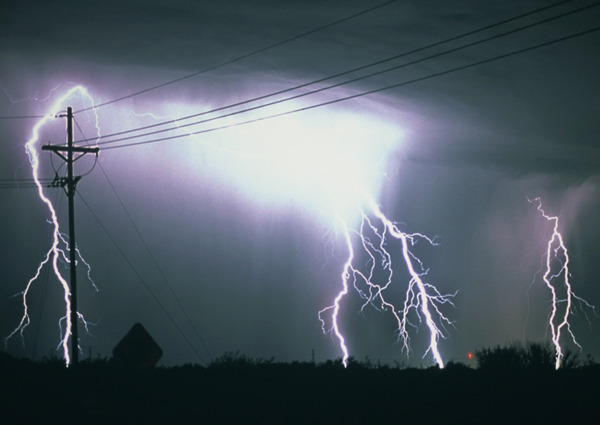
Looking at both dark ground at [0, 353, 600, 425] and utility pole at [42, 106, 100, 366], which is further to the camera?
utility pole at [42, 106, 100, 366]

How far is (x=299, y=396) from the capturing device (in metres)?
16.8

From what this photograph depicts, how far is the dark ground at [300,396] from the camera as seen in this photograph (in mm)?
15633

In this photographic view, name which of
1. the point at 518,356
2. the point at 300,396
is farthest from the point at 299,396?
the point at 518,356

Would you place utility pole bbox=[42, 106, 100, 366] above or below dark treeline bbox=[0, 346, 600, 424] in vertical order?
above

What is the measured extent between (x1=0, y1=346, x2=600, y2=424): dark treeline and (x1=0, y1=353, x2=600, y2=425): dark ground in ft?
0.07

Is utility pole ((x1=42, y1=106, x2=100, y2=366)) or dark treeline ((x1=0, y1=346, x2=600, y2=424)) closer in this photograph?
dark treeline ((x1=0, y1=346, x2=600, y2=424))

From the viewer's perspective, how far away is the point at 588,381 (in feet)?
58.1

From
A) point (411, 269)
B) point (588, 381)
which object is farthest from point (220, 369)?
point (411, 269)

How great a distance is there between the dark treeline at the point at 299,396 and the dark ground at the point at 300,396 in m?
0.02

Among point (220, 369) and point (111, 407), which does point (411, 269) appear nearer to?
point (220, 369)

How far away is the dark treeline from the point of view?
616 inches

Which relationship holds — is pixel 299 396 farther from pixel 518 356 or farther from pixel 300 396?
pixel 518 356

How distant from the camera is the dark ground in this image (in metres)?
15.6

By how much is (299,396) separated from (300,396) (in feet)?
0.09
